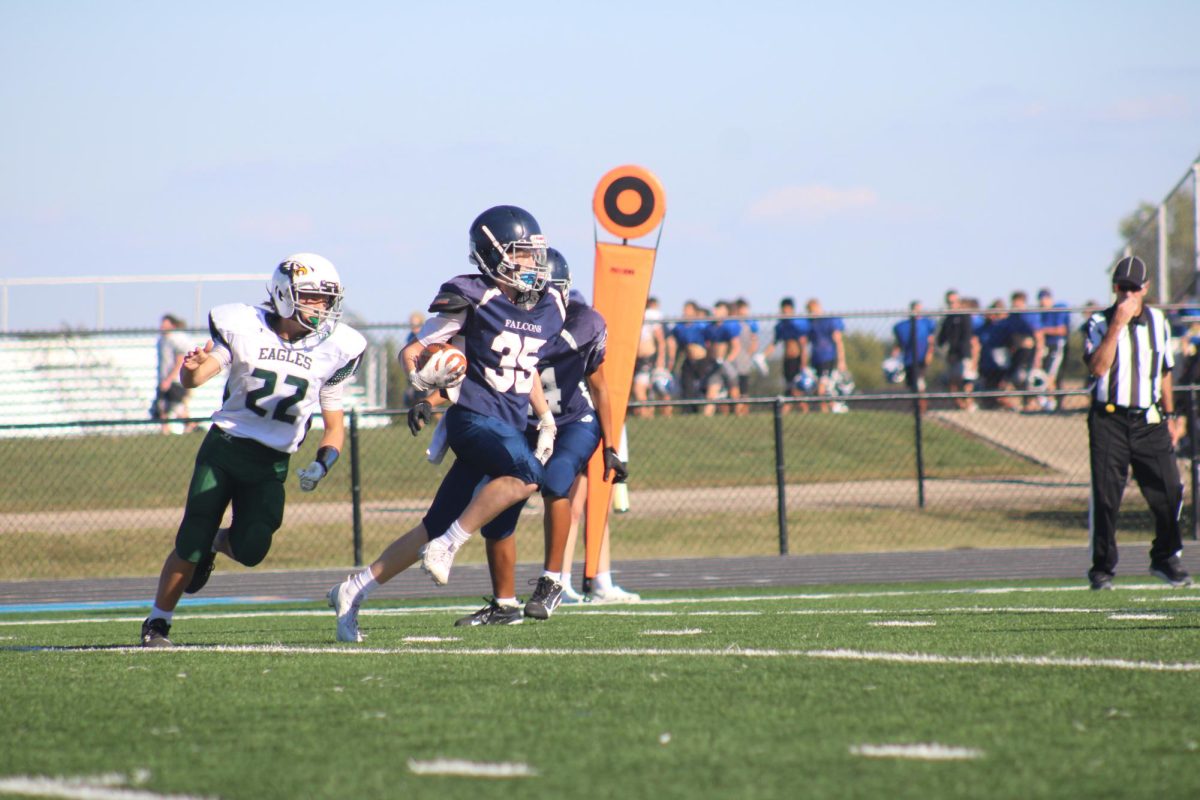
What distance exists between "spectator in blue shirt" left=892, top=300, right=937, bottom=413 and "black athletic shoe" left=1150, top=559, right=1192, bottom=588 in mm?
7745

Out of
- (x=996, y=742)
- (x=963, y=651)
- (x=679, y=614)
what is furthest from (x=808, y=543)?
(x=996, y=742)

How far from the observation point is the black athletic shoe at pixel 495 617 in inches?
273

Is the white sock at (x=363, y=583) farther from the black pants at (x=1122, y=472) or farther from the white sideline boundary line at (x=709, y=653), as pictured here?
the black pants at (x=1122, y=472)

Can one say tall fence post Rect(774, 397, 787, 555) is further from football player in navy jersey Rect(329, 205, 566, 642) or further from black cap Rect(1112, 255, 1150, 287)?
football player in navy jersey Rect(329, 205, 566, 642)

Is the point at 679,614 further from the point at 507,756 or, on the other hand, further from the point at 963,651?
the point at 507,756

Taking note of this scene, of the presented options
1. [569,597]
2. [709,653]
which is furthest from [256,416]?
[569,597]

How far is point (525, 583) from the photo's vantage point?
11.1 m

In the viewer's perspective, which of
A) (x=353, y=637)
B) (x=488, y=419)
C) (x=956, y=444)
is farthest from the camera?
(x=956, y=444)

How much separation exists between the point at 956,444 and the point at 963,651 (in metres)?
12.9

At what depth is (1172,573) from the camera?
8641 mm

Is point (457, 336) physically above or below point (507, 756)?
above

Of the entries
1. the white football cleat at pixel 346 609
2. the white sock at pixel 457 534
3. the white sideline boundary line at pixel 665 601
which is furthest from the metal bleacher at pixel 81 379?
the white football cleat at pixel 346 609

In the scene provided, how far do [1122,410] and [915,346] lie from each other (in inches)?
301

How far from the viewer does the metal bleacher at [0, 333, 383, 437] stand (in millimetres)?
18266
